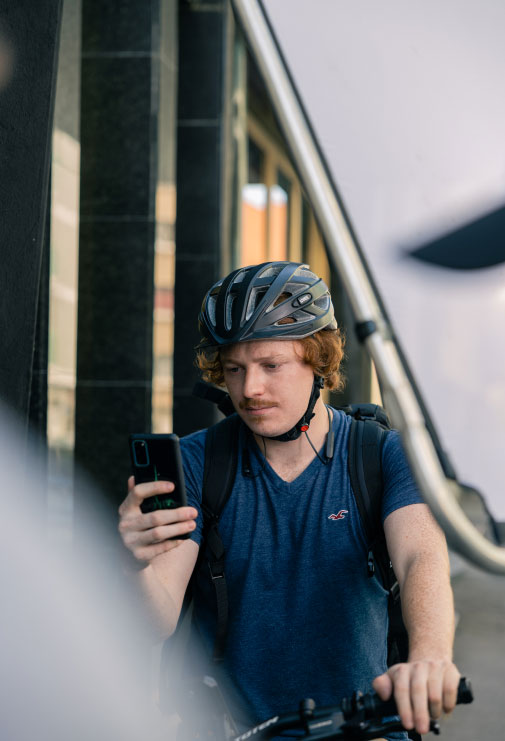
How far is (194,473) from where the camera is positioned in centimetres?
258

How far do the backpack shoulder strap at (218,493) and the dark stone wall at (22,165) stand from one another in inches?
21.5

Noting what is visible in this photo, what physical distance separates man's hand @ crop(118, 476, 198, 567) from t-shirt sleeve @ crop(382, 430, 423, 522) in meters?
0.60

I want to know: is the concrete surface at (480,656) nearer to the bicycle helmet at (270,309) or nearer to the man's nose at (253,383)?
the bicycle helmet at (270,309)

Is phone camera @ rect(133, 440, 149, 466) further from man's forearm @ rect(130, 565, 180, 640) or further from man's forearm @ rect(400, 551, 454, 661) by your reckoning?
man's forearm @ rect(400, 551, 454, 661)

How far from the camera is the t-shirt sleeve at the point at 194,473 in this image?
8.27 feet

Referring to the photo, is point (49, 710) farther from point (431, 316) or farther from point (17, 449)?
point (431, 316)

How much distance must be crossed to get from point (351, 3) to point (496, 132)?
255mm

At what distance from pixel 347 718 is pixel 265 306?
1074 mm

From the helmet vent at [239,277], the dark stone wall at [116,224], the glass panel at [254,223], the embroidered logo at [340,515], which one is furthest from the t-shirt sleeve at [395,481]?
the glass panel at [254,223]

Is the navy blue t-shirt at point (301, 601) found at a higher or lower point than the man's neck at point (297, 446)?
lower

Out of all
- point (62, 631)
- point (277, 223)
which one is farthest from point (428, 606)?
point (277, 223)

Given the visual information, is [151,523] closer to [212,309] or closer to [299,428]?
[299,428]

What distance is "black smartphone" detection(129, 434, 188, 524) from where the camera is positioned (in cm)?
203

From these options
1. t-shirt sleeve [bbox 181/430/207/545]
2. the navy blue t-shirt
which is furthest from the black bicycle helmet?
the navy blue t-shirt
